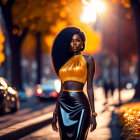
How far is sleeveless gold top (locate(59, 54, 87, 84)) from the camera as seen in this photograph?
6543mm

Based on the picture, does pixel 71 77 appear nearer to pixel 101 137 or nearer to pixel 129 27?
pixel 101 137

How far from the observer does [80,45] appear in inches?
264

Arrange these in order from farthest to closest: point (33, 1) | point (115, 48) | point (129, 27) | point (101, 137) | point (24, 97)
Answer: point (115, 48), point (129, 27), point (24, 97), point (33, 1), point (101, 137)

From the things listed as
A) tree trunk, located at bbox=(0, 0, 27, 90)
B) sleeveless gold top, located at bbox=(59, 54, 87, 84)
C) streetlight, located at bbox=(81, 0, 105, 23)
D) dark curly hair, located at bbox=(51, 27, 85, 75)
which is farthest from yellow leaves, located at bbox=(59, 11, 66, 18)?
sleeveless gold top, located at bbox=(59, 54, 87, 84)

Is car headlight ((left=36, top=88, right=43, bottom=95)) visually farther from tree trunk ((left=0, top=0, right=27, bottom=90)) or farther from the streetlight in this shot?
the streetlight

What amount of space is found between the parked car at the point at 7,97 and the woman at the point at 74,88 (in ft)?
33.4

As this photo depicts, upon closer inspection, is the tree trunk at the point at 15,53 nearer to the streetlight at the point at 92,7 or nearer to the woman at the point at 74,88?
the streetlight at the point at 92,7

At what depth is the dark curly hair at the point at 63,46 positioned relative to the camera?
22.1 feet

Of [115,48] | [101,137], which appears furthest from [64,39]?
[115,48]

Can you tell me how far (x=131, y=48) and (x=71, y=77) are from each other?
169ft

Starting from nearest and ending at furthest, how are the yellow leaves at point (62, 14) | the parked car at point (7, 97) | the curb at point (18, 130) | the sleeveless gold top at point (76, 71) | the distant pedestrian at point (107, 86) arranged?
1. the sleeveless gold top at point (76, 71)
2. the curb at point (18, 130)
3. the parked car at point (7, 97)
4. the distant pedestrian at point (107, 86)
5. the yellow leaves at point (62, 14)

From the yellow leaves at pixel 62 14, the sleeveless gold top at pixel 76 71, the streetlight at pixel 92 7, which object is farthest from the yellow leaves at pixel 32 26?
the sleeveless gold top at pixel 76 71

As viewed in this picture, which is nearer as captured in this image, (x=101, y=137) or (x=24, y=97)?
(x=101, y=137)

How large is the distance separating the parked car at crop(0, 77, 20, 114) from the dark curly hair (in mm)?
10008
